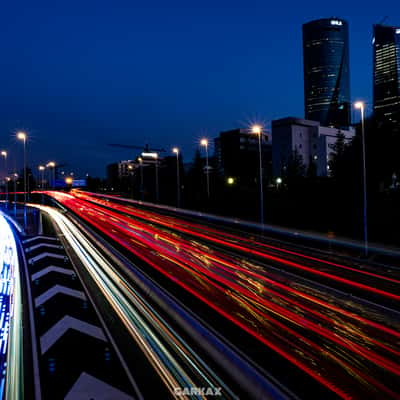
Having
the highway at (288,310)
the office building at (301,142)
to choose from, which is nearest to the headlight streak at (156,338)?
the highway at (288,310)

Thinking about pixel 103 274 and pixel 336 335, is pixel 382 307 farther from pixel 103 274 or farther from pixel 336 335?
pixel 103 274

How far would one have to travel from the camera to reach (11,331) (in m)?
10.1

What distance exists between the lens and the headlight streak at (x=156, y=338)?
24.9ft

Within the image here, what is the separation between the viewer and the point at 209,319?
10969 mm

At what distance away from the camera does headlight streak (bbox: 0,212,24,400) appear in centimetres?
742

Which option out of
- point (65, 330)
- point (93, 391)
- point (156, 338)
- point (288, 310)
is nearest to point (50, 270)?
point (65, 330)

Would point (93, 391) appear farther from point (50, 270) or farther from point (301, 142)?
point (301, 142)

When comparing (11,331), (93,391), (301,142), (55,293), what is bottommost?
(93,391)

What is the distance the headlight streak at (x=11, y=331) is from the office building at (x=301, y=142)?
77663 mm

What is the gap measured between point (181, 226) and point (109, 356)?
82.6 ft

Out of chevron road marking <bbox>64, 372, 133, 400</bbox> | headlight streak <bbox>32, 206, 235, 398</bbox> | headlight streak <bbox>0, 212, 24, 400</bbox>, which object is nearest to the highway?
headlight streak <bbox>32, 206, 235, 398</bbox>

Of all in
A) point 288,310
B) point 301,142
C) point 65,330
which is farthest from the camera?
point 301,142

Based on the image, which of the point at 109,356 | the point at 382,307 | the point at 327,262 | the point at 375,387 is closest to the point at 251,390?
the point at 375,387

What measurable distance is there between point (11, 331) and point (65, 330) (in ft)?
5.01
